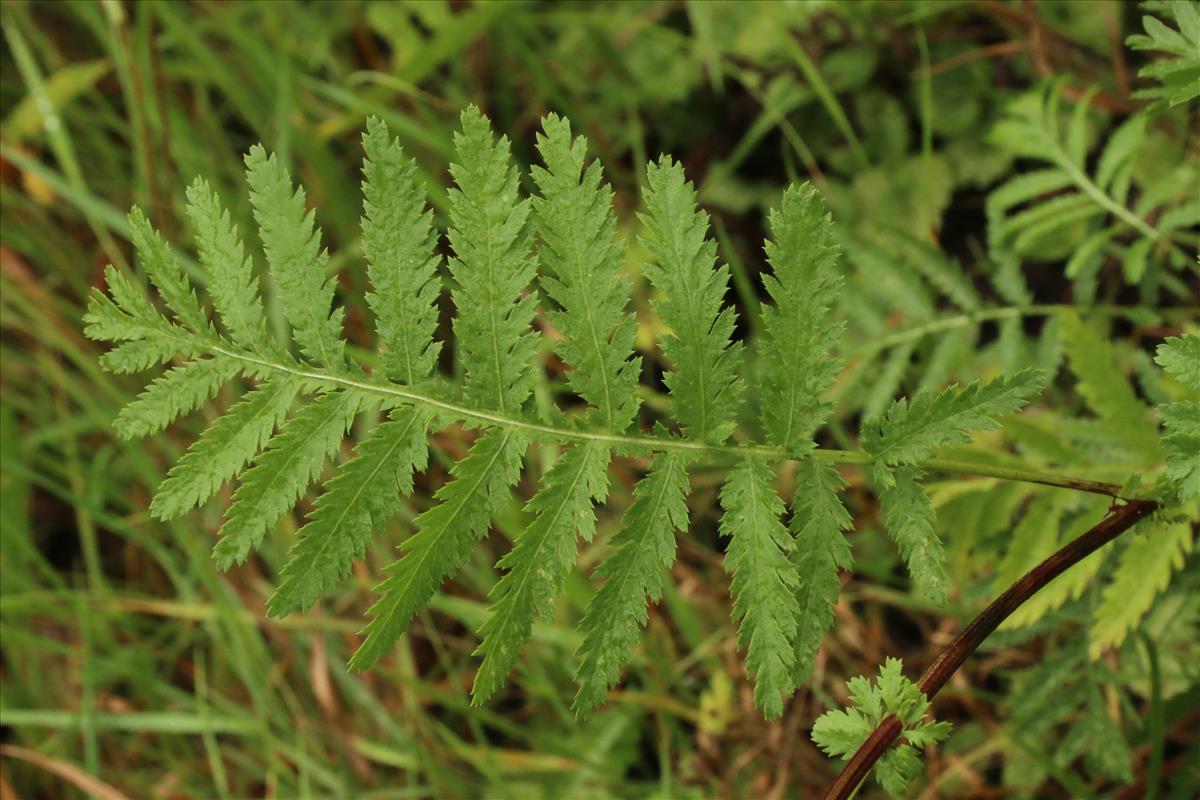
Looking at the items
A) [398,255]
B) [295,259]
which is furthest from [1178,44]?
[295,259]

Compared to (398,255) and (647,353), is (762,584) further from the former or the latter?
(647,353)

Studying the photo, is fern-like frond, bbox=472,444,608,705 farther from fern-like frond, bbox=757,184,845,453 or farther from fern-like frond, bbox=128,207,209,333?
fern-like frond, bbox=128,207,209,333

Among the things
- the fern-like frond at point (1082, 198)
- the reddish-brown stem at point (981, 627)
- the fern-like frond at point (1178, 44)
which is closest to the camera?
the reddish-brown stem at point (981, 627)

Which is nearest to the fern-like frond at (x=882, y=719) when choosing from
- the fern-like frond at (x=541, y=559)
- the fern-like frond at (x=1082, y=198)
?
the fern-like frond at (x=541, y=559)

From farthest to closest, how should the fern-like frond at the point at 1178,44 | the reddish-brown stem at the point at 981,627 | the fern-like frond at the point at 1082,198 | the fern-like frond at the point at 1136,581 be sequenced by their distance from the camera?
the fern-like frond at the point at 1082,198
the fern-like frond at the point at 1136,581
the fern-like frond at the point at 1178,44
the reddish-brown stem at the point at 981,627

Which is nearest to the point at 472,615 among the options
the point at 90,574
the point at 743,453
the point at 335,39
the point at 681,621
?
the point at 681,621

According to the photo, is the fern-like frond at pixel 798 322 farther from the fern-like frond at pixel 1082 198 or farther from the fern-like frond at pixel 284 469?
the fern-like frond at pixel 1082 198
